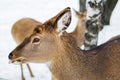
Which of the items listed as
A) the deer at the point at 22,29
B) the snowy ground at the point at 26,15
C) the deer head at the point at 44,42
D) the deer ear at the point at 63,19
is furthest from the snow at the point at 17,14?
the deer ear at the point at 63,19

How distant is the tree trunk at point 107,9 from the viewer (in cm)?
1074

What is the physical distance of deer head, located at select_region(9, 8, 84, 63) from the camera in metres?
4.50

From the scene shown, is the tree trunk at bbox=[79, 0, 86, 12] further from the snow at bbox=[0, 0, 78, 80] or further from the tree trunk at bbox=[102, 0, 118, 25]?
the snow at bbox=[0, 0, 78, 80]

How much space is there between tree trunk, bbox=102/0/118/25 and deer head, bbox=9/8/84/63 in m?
6.12

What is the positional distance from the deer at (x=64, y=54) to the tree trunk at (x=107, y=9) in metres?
5.81

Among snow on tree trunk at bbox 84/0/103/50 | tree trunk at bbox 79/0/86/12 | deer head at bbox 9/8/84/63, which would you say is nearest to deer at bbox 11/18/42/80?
snow on tree trunk at bbox 84/0/103/50

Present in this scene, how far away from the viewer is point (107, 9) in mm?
10961

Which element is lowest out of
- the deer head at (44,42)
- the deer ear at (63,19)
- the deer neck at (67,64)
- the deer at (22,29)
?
the deer at (22,29)

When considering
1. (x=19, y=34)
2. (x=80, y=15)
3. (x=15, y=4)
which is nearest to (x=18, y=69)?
(x=19, y=34)

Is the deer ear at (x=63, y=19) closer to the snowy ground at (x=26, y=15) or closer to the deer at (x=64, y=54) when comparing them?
the deer at (x=64, y=54)

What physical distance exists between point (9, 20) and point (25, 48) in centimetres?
819

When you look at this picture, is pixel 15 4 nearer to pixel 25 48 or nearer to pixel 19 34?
pixel 19 34

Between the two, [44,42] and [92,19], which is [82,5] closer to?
[92,19]

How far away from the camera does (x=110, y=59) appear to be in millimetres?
4781
